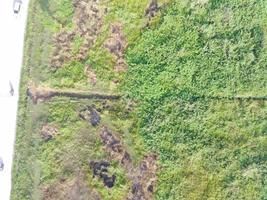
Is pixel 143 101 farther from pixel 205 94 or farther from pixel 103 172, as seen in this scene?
pixel 103 172

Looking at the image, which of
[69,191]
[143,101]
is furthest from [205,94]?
[69,191]

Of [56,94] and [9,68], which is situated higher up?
[9,68]

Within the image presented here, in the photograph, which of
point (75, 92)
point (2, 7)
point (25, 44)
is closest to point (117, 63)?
point (75, 92)

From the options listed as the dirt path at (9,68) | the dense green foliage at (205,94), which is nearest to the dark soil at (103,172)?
A: the dense green foliage at (205,94)

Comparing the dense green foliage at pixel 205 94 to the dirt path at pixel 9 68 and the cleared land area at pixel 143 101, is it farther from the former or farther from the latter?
the dirt path at pixel 9 68

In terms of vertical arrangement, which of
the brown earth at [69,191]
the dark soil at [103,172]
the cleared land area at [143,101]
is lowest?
the brown earth at [69,191]
